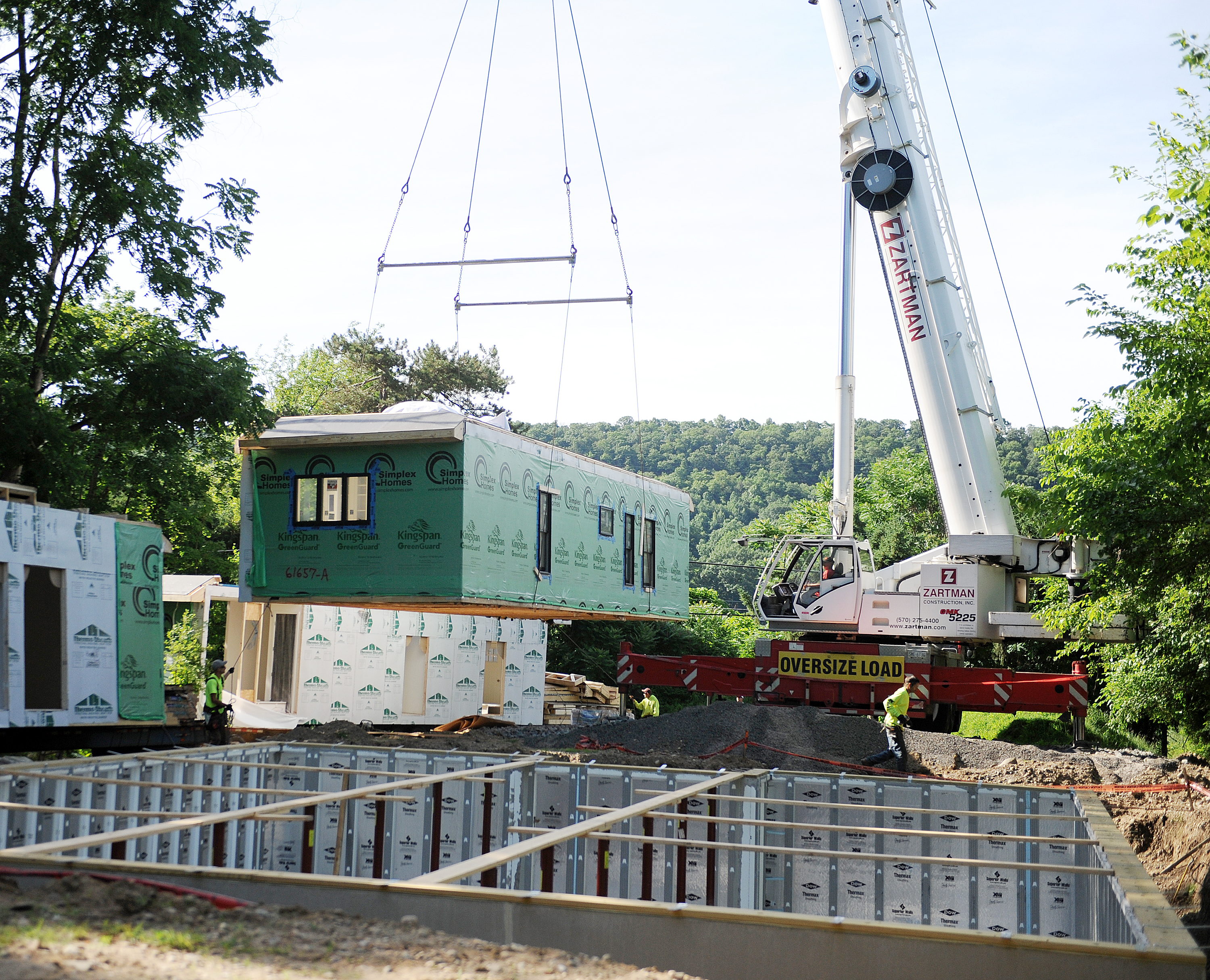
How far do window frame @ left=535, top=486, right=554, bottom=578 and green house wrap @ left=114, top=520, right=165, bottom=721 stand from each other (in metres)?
5.46

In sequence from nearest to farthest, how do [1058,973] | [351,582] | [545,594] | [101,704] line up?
1. [1058,973]
2. [101,704]
3. [351,582]
4. [545,594]

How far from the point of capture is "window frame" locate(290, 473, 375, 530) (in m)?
16.4

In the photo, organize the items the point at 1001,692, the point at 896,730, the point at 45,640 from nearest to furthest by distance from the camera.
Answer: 1. the point at 45,640
2. the point at 896,730
3. the point at 1001,692

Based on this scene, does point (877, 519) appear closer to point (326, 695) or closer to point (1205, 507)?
point (326, 695)

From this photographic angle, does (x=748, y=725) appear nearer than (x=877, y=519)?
Yes

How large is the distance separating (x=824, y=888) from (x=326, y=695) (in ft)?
47.5

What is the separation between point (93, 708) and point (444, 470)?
5.40 meters

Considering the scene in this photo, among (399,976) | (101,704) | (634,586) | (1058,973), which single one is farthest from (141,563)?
(1058,973)

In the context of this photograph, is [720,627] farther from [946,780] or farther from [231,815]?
[231,815]

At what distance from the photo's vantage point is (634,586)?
2105cm

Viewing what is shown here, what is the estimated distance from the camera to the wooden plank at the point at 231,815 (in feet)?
22.2

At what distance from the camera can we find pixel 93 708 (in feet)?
47.5

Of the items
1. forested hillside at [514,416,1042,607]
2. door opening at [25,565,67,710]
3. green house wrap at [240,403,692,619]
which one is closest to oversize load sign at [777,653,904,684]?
green house wrap at [240,403,692,619]

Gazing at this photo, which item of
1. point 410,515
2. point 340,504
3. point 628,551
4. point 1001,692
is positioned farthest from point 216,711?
point 1001,692
